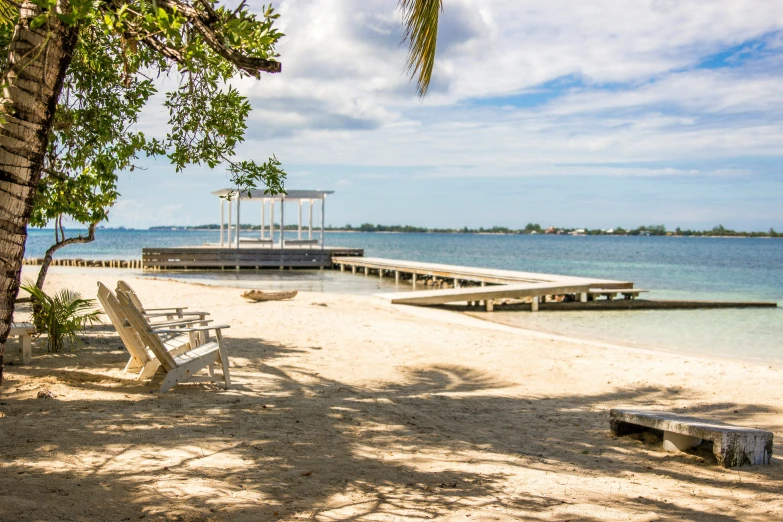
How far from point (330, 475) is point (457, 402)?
2.42m

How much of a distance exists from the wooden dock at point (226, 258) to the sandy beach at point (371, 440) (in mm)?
24592

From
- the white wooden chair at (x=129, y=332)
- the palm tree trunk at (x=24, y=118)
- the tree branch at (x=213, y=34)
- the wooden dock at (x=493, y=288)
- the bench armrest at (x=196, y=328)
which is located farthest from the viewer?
the wooden dock at (x=493, y=288)

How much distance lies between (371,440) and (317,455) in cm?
52

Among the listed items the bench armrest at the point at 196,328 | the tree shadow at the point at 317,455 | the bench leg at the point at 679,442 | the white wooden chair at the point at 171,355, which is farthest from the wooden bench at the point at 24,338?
the bench leg at the point at 679,442

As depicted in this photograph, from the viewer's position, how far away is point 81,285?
17781 mm

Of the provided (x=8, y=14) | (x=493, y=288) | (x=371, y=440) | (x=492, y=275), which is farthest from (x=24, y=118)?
(x=492, y=275)

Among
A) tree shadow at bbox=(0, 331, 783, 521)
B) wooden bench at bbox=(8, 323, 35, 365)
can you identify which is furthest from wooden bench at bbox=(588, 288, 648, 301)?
wooden bench at bbox=(8, 323, 35, 365)

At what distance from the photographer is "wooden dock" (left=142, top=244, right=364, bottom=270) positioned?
3197 cm

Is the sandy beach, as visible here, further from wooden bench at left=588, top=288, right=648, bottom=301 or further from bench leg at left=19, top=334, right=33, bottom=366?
wooden bench at left=588, top=288, right=648, bottom=301

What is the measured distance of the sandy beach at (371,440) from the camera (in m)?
3.26

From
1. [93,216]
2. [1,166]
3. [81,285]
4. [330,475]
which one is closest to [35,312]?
[93,216]

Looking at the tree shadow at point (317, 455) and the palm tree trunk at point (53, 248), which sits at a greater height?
the palm tree trunk at point (53, 248)

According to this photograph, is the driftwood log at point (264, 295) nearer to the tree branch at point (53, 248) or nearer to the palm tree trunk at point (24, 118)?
the tree branch at point (53, 248)

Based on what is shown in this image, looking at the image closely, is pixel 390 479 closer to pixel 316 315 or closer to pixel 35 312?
pixel 35 312
